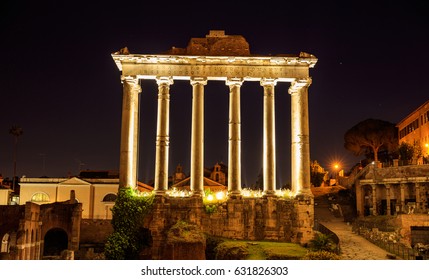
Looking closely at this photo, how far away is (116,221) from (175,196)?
399 cm

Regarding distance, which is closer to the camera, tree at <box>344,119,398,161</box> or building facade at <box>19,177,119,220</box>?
building facade at <box>19,177,119,220</box>

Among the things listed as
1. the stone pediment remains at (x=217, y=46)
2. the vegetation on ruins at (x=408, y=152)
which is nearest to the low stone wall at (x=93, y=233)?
the stone pediment remains at (x=217, y=46)

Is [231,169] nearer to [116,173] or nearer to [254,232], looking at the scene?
[254,232]

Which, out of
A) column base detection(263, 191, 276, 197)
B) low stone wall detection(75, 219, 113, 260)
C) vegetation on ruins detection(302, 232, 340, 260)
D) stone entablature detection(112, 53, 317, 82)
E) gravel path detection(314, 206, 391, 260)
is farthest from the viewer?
low stone wall detection(75, 219, 113, 260)

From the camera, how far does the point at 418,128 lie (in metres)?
63.4

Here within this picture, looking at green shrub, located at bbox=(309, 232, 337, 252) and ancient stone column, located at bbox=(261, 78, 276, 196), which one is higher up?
ancient stone column, located at bbox=(261, 78, 276, 196)

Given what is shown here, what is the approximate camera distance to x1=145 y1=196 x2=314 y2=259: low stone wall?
2964cm

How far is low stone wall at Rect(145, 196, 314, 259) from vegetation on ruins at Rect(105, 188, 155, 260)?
657mm

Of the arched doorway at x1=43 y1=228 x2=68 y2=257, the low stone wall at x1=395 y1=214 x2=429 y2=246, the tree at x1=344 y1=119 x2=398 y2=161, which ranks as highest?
the tree at x1=344 y1=119 x2=398 y2=161

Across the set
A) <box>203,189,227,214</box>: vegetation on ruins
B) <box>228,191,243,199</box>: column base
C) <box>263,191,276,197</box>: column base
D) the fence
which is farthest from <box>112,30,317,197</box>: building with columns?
the fence

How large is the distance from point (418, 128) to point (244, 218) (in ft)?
139

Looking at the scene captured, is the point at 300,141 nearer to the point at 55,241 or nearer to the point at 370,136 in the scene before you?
the point at 55,241

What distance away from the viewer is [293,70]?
32.3 meters

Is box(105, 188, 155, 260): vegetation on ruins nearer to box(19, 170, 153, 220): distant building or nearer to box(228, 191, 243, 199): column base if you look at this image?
box(228, 191, 243, 199): column base
